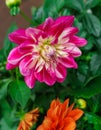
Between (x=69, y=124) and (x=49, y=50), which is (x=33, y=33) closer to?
(x=49, y=50)

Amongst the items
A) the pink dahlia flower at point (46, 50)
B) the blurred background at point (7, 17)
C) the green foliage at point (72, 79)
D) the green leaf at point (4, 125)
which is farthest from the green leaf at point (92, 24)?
the blurred background at point (7, 17)

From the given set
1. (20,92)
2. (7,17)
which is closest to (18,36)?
(20,92)

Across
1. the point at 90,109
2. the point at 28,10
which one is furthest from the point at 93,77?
the point at 28,10

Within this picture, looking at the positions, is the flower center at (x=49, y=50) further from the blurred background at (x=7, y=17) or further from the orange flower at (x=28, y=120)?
the blurred background at (x=7, y=17)

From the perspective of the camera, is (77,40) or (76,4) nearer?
(77,40)

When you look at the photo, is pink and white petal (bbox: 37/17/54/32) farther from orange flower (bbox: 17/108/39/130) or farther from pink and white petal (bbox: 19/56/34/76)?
orange flower (bbox: 17/108/39/130)

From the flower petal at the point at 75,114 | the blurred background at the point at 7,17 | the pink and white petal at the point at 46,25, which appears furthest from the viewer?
the blurred background at the point at 7,17

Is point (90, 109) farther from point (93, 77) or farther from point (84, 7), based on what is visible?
point (84, 7)
